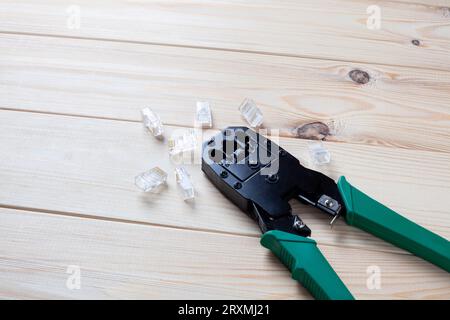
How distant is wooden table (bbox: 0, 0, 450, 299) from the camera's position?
820 millimetres

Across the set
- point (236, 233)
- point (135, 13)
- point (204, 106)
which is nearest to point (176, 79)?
point (204, 106)

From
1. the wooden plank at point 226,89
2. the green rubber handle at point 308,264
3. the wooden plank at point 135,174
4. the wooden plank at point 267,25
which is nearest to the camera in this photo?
the green rubber handle at point 308,264

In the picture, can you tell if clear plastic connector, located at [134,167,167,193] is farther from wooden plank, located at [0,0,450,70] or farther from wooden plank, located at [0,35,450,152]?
wooden plank, located at [0,0,450,70]

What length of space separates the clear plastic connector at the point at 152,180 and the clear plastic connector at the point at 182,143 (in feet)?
0.16

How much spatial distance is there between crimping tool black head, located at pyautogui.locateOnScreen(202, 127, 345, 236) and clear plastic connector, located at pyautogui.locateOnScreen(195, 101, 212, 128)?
0.21ft

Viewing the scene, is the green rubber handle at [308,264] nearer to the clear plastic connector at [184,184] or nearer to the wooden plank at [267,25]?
the clear plastic connector at [184,184]

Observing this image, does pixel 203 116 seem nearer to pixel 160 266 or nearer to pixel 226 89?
pixel 226 89

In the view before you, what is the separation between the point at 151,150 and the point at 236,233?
21 cm

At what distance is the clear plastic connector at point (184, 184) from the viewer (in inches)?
34.5

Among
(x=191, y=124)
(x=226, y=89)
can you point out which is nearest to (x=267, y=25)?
(x=226, y=89)

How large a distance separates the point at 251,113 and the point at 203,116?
3.4 inches

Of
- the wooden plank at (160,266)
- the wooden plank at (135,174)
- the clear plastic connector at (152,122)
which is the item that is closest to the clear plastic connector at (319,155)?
the wooden plank at (135,174)

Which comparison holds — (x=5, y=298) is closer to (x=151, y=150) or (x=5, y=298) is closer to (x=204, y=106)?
(x=151, y=150)

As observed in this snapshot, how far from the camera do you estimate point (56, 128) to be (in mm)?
964
